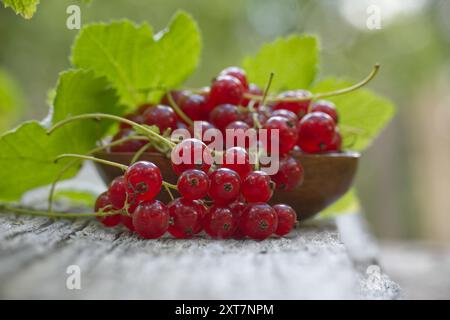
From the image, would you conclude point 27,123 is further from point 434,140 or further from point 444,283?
point 434,140

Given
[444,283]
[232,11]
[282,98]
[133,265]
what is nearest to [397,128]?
[232,11]

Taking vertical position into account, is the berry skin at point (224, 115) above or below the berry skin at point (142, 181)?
above

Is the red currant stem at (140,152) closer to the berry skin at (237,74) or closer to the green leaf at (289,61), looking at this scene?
the berry skin at (237,74)

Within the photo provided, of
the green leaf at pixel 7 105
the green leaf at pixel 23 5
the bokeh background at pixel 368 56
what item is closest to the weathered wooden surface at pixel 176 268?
the green leaf at pixel 23 5

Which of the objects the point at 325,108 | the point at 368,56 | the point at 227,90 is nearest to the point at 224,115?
the point at 227,90

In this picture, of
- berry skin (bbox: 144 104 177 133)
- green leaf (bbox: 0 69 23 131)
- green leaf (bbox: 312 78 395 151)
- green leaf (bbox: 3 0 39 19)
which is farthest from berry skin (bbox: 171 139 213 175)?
green leaf (bbox: 0 69 23 131)
